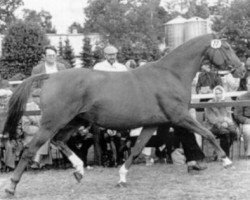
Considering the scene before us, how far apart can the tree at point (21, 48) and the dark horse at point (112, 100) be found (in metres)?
16.3

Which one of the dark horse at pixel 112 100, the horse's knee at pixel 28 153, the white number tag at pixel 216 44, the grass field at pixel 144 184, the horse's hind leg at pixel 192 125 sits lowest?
the grass field at pixel 144 184

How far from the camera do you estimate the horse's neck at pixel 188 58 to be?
6941 mm

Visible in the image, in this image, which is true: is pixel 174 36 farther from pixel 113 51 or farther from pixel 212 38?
pixel 212 38

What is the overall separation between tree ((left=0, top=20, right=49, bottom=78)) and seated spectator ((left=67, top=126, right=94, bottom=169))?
573 inches

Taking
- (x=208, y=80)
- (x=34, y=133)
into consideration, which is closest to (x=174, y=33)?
(x=208, y=80)

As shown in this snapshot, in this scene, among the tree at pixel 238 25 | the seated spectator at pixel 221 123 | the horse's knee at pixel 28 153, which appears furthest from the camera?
the tree at pixel 238 25

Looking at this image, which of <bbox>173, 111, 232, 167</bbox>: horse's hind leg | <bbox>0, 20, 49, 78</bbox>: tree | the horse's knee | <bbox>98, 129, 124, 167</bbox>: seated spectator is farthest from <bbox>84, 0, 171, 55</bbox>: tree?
the horse's knee

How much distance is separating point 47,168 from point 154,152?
7.19ft

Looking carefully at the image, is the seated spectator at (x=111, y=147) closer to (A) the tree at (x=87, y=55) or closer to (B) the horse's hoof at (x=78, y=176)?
(B) the horse's hoof at (x=78, y=176)

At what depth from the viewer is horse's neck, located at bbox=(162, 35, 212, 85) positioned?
22.8 feet

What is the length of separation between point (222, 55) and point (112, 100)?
1.73 metres

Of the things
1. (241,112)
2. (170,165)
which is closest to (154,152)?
(170,165)

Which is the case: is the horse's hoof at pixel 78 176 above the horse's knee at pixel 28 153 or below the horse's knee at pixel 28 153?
below

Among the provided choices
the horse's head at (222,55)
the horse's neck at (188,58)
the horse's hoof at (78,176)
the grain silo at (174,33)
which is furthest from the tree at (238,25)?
the horse's hoof at (78,176)
